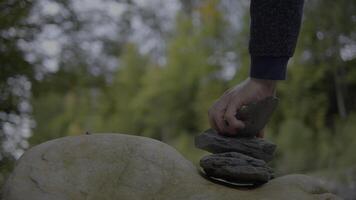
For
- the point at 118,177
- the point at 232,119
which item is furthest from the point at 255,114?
the point at 118,177

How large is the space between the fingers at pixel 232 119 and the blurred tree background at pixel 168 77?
5.16 ft

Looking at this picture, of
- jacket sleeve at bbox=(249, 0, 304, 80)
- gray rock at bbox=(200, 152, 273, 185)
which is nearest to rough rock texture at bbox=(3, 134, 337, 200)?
gray rock at bbox=(200, 152, 273, 185)

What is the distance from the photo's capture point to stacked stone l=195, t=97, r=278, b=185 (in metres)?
1.94

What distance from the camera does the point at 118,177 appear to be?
1965 mm

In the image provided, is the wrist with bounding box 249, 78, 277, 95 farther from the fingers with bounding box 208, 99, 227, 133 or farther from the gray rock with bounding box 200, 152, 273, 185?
the gray rock with bounding box 200, 152, 273, 185

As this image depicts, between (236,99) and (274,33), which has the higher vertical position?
(274,33)

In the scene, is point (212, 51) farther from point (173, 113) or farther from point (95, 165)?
point (95, 165)

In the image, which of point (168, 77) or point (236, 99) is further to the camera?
point (168, 77)

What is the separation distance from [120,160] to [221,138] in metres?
0.43

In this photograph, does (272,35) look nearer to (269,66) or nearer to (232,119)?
(269,66)

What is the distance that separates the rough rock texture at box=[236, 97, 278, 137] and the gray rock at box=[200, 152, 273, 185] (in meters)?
0.12

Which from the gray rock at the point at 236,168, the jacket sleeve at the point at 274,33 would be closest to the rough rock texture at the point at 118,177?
the gray rock at the point at 236,168

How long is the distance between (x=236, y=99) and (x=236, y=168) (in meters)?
0.30

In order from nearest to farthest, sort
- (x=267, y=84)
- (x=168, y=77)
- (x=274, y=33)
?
(x=274, y=33)
(x=267, y=84)
(x=168, y=77)
